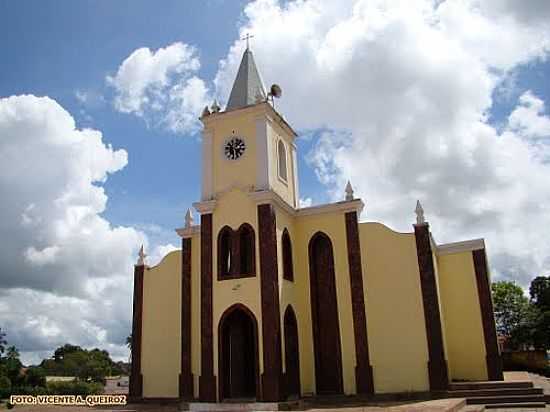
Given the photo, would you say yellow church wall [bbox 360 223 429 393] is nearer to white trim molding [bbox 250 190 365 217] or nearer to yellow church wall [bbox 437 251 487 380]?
white trim molding [bbox 250 190 365 217]

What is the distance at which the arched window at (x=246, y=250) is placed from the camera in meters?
22.3

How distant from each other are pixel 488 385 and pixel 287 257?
31.9ft

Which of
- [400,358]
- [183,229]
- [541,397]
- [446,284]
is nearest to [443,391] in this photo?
[400,358]

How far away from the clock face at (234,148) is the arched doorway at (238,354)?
7.14 metres

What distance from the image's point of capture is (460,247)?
24406 mm

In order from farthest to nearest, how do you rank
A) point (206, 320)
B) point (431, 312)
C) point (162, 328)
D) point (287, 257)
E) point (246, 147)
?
1. point (162, 328)
2. point (246, 147)
3. point (287, 257)
4. point (206, 320)
5. point (431, 312)

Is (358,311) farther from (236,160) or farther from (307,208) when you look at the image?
(236,160)

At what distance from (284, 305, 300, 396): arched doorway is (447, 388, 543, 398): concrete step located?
6280 millimetres

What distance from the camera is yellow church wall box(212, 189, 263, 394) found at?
70.9 feet

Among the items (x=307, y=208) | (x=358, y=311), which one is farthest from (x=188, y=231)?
(x=358, y=311)

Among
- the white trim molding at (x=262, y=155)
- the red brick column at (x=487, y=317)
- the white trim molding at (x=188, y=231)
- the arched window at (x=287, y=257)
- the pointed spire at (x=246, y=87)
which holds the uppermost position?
the pointed spire at (x=246, y=87)

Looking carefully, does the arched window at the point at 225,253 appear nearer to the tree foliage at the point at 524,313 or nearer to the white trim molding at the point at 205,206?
the white trim molding at the point at 205,206

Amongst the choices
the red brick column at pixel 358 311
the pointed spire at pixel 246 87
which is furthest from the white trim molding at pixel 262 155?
the red brick column at pixel 358 311

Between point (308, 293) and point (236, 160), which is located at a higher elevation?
point (236, 160)
